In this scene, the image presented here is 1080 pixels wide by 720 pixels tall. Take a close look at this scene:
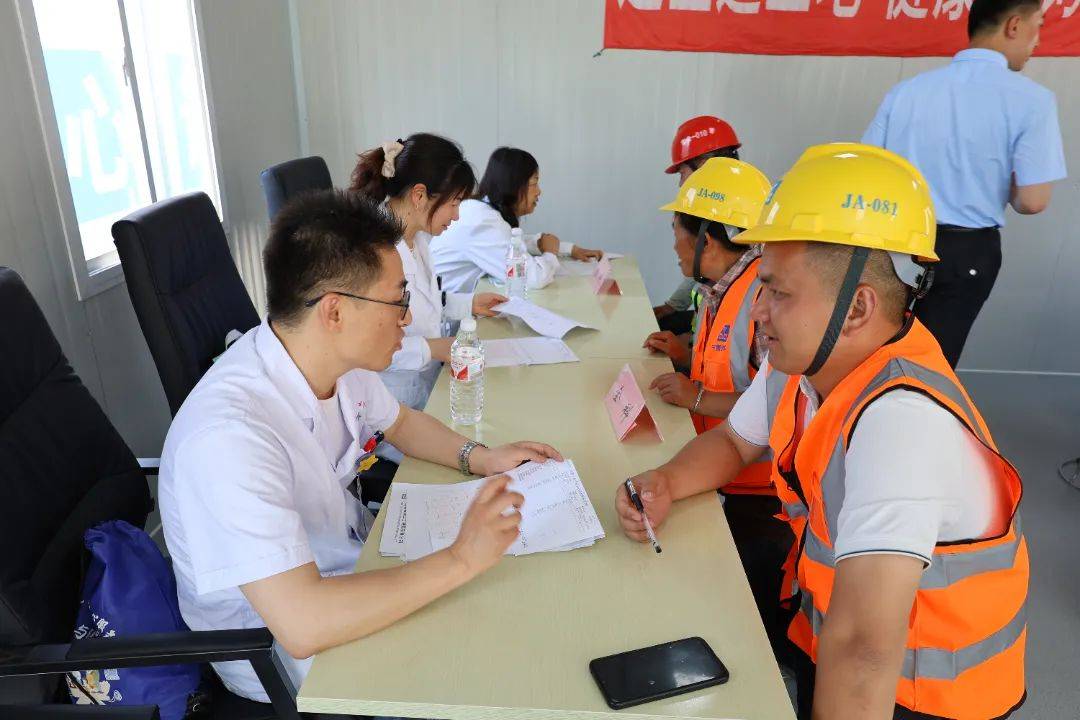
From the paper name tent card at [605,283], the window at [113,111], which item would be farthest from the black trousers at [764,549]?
the window at [113,111]

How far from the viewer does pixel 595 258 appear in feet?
10.00

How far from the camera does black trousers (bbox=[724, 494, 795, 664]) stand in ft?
4.31

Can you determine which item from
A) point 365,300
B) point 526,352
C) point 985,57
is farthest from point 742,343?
point 985,57

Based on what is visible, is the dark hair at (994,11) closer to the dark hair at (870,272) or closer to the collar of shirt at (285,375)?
the dark hair at (870,272)

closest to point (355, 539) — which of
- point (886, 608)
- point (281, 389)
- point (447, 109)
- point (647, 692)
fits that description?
point (281, 389)

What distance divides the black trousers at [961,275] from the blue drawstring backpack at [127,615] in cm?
255

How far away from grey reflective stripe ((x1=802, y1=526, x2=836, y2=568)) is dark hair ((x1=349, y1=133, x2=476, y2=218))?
1.37 meters

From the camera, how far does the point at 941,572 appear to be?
90 centimetres

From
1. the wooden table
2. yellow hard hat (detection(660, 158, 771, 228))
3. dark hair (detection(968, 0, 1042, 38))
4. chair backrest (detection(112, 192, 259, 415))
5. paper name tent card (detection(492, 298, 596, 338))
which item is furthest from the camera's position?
dark hair (detection(968, 0, 1042, 38))

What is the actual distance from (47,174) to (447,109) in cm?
223

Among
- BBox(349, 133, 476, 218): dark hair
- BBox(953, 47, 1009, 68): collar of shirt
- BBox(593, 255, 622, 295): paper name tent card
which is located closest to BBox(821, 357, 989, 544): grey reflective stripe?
BBox(349, 133, 476, 218): dark hair

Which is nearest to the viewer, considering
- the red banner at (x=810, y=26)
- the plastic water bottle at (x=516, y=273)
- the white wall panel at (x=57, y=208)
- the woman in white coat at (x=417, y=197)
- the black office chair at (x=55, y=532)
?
the black office chair at (x=55, y=532)

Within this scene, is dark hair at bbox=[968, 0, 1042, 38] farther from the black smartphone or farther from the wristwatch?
the black smartphone

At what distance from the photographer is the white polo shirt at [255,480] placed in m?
0.88
